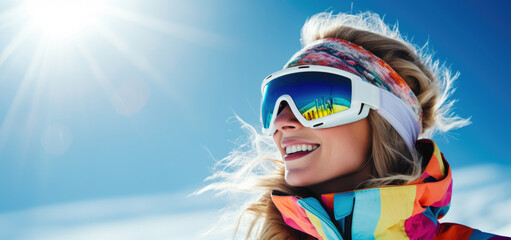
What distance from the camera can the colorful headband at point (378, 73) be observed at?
→ 2187 mm

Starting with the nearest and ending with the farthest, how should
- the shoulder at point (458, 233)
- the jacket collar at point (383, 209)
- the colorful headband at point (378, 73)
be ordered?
the jacket collar at point (383, 209) < the shoulder at point (458, 233) < the colorful headband at point (378, 73)

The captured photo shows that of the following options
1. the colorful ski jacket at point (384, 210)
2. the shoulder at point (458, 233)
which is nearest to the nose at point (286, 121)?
the colorful ski jacket at point (384, 210)

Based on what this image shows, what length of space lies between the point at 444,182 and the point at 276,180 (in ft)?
3.75

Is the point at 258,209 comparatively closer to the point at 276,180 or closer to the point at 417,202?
the point at 276,180

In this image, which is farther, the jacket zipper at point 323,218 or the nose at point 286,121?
the nose at point 286,121

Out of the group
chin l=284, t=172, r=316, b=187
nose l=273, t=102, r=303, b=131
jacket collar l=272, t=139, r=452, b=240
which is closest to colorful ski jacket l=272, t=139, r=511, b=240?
jacket collar l=272, t=139, r=452, b=240

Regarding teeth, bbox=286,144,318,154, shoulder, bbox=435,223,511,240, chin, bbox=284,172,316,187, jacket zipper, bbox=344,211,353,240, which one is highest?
teeth, bbox=286,144,318,154

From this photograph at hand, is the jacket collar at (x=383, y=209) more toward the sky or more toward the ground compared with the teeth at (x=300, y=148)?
more toward the ground

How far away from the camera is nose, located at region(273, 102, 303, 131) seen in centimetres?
222

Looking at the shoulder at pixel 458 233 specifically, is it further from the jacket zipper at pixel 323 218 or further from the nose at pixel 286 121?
the nose at pixel 286 121

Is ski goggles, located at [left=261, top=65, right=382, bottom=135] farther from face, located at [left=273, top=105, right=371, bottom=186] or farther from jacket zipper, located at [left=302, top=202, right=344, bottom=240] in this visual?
jacket zipper, located at [left=302, top=202, right=344, bottom=240]

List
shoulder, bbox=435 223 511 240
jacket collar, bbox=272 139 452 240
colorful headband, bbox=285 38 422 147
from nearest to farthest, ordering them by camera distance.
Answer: jacket collar, bbox=272 139 452 240, shoulder, bbox=435 223 511 240, colorful headband, bbox=285 38 422 147

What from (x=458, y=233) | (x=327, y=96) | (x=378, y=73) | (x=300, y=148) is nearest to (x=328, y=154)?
(x=300, y=148)

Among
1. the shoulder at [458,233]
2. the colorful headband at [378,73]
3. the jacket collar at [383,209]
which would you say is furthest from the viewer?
the colorful headband at [378,73]
